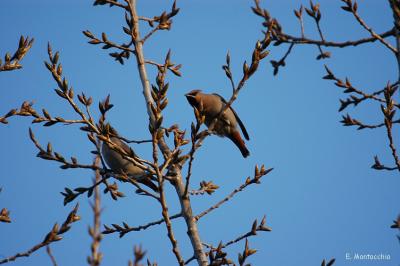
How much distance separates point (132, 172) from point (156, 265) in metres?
3.18

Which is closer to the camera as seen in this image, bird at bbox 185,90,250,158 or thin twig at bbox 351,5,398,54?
thin twig at bbox 351,5,398,54

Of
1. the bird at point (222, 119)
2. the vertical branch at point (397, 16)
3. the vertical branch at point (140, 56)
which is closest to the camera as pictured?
the vertical branch at point (397, 16)

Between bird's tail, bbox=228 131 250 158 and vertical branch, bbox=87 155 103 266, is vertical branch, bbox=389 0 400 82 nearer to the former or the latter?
vertical branch, bbox=87 155 103 266

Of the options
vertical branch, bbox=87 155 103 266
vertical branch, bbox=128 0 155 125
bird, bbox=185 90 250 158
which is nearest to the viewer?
vertical branch, bbox=87 155 103 266

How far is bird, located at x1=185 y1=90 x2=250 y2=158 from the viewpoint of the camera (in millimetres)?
6957

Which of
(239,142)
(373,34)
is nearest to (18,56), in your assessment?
(373,34)

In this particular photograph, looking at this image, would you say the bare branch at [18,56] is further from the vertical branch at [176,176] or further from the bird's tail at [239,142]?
the bird's tail at [239,142]

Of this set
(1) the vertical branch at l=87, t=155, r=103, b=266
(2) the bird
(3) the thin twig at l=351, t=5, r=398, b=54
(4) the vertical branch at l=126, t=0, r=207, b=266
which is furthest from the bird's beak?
(1) the vertical branch at l=87, t=155, r=103, b=266

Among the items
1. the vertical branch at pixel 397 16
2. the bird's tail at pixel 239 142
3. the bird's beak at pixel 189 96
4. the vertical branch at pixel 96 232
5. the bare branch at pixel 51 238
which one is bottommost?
the vertical branch at pixel 96 232

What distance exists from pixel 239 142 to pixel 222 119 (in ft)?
1.77

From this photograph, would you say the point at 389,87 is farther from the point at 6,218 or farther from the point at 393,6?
the point at 6,218

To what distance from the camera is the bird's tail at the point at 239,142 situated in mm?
7418

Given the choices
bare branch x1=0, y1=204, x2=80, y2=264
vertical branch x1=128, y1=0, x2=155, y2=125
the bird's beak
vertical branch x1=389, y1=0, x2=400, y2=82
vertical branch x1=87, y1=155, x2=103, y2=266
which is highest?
the bird's beak

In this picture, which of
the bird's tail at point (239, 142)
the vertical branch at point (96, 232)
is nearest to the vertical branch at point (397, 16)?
the vertical branch at point (96, 232)
